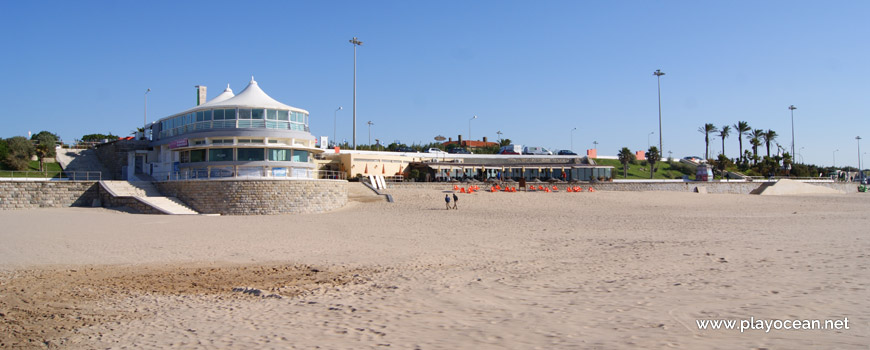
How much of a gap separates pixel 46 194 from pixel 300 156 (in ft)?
40.2

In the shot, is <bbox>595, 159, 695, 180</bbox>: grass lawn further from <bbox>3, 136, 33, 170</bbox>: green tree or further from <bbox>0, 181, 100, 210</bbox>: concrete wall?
<bbox>3, 136, 33, 170</bbox>: green tree

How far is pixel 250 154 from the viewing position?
29078 mm

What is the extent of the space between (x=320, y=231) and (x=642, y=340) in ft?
48.9

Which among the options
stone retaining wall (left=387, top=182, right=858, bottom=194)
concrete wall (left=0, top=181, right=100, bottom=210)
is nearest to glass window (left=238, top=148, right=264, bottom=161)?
concrete wall (left=0, top=181, right=100, bottom=210)

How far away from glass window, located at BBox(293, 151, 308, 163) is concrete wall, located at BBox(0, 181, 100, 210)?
9915 mm

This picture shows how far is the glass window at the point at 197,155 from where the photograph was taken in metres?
30.0

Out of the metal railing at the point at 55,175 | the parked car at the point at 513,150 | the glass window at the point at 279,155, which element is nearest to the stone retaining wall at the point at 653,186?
the glass window at the point at 279,155

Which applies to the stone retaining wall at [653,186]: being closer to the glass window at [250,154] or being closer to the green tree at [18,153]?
the glass window at [250,154]

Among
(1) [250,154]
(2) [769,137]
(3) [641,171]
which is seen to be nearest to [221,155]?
(1) [250,154]

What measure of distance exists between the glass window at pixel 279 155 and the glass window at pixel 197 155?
3837 millimetres

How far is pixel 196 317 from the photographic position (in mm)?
8008

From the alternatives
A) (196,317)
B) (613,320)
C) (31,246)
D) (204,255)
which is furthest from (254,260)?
(613,320)

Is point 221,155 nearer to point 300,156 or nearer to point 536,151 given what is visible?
point 300,156

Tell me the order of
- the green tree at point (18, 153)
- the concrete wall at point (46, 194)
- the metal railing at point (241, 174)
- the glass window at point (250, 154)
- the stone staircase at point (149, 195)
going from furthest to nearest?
the green tree at point (18, 153)
the glass window at point (250, 154)
the metal railing at point (241, 174)
the concrete wall at point (46, 194)
the stone staircase at point (149, 195)
